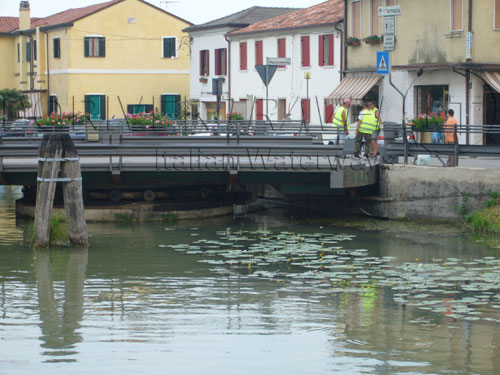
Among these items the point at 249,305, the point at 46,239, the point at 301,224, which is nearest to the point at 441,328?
the point at 249,305

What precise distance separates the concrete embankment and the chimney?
4909 cm

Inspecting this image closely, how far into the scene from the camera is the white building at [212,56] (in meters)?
52.8

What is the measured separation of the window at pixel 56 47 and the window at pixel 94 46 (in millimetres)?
1856

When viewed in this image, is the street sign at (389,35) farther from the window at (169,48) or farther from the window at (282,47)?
the window at (169,48)

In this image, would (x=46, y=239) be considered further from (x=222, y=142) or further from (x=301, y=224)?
(x=222, y=142)

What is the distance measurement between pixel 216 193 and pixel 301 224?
296cm

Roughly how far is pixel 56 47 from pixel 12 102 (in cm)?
617

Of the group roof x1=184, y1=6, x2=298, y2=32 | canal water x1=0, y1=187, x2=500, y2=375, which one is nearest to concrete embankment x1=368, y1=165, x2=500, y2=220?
canal water x1=0, y1=187, x2=500, y2=375

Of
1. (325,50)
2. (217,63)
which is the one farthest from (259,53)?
(325,50)

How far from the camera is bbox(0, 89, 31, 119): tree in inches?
2267

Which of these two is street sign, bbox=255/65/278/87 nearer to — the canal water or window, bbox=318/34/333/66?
the canal water

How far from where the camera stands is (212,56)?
54656 mm

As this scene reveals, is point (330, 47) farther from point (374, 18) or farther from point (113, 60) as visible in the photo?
point (113, 60)

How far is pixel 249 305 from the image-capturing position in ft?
45.4
